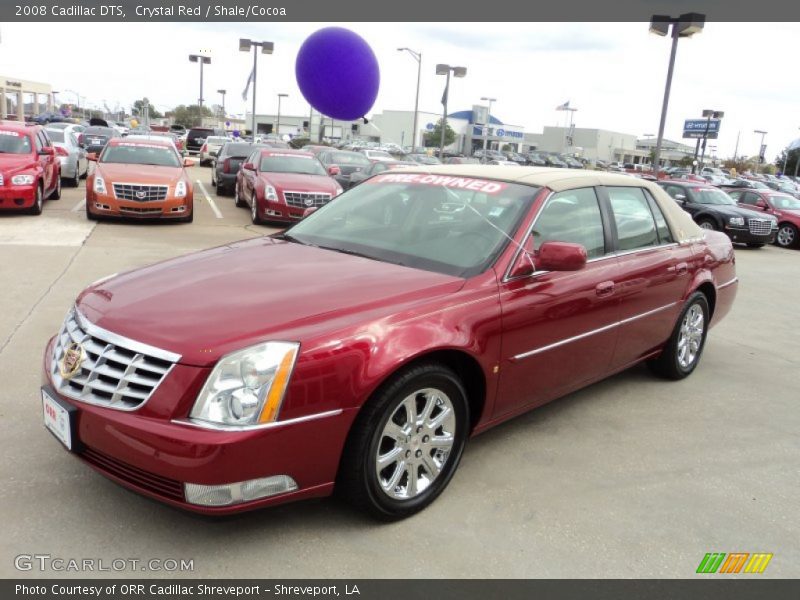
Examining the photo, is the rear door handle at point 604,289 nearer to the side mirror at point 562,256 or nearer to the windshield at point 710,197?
the side mirror at point 562,256

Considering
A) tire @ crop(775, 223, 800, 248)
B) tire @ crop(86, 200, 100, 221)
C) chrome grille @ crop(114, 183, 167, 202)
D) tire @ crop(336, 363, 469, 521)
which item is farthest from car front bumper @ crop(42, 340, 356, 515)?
tire @ crop(775, 223, 800, 248)

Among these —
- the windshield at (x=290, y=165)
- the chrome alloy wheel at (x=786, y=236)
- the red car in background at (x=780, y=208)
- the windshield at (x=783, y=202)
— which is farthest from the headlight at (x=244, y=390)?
the windshield at (x=783, y=202)

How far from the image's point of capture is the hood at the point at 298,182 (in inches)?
500

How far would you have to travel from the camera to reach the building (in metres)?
68.2

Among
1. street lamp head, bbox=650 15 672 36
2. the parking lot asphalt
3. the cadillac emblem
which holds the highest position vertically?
street lamp head, bbox=650 15 672 36

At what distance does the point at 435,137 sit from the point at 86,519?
87.0 metres

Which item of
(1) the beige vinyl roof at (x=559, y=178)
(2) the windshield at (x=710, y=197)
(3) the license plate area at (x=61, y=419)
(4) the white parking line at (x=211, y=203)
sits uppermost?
(1) the beige vinyl roof at (x=559, y=178)

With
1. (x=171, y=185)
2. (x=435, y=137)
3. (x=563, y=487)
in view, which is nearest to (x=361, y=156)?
(x=171, y=185)

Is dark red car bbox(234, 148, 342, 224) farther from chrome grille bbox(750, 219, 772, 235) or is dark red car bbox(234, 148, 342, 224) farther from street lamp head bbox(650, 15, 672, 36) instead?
street lamp head bbox(650, 15, 672, 36)

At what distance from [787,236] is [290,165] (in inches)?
518

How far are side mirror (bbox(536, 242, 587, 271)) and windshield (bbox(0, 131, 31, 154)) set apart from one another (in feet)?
37.2

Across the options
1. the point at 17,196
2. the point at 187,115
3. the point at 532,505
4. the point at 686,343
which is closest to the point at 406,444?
the point at 532,505

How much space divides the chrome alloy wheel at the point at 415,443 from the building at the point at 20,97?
69.0 metres
